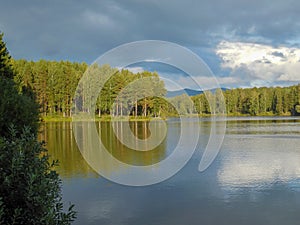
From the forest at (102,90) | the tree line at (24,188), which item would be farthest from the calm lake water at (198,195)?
the forest at (102,90)

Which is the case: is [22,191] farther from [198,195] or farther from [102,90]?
[102,90]

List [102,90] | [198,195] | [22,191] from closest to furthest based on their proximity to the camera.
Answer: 1. [22,191]
2. [198,195]
3. [102,90]

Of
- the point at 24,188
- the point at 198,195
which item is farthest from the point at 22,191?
the point at 198,195

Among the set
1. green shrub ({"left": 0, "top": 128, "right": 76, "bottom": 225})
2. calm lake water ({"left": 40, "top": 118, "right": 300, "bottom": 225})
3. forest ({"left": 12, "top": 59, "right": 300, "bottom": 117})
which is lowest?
calm lake water ({"left": 40, "top": 118, "right": 300, "bottom": 225})

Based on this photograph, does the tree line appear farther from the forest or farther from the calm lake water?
the forest

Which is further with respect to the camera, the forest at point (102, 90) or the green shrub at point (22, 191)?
the forest at point (102, 90)

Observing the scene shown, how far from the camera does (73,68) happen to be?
2554 inches

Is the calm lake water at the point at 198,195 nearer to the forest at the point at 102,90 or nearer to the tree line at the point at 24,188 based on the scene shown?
the tree line at the point at 24,188

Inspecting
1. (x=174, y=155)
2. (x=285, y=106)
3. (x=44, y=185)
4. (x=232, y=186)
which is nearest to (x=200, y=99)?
(x=285, y=106)

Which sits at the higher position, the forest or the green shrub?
the forest

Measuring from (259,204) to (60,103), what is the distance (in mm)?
55648

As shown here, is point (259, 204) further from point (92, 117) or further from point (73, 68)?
point (73, 68)

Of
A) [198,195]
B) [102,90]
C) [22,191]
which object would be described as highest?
[102,90]

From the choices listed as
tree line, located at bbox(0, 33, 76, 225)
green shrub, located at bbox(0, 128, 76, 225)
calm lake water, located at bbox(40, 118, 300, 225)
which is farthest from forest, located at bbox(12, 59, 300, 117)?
green shrub, located at bbox(0, 128, 76, 225)
